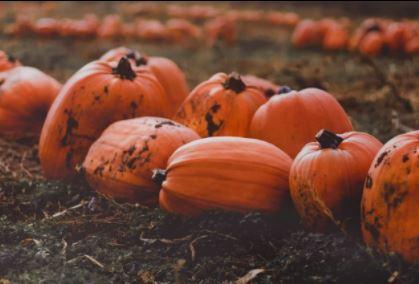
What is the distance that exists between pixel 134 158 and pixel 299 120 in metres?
0.93

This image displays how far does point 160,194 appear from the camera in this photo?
3387mm

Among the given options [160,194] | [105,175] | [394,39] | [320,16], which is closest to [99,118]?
[105,175]

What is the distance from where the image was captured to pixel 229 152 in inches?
131

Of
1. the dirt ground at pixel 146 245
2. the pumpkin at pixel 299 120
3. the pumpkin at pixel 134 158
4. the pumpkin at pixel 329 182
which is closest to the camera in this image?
the dirt ground at pixel 146 245

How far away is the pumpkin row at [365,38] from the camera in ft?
37.2

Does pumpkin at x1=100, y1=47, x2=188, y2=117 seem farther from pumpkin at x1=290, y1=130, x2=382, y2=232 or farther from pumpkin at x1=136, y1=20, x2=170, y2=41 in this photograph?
pumpkin at x1=136, y1=20, x2=170, y2=41

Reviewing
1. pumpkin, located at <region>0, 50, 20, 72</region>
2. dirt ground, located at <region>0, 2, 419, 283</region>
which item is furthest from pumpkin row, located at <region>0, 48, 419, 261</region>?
pumpkin, located at <region>0, 50, 20, 72</region>

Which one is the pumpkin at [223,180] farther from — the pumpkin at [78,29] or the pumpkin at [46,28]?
the pumpkin at [46,28]

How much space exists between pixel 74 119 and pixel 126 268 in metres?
1.45

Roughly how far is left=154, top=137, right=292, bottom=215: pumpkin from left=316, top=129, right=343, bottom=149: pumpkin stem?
0.90 feet

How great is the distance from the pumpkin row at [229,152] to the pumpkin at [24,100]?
0.02 m

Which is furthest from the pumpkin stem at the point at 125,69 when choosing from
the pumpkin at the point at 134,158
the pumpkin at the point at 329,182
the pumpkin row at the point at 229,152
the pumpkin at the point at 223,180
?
the pumpkin at the point at 329,182

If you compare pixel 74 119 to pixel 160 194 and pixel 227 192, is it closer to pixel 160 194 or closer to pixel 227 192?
pixel 160 194

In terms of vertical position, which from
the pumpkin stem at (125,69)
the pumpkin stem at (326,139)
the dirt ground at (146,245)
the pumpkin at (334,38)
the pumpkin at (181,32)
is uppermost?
the pumpkin stem at (125,69)
